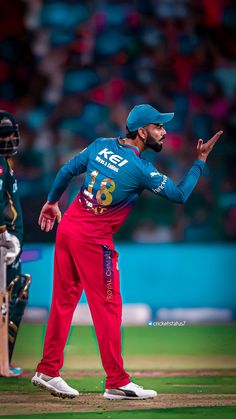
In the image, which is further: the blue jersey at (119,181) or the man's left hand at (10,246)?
the man's left hand at (10,246)

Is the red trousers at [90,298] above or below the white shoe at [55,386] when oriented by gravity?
above

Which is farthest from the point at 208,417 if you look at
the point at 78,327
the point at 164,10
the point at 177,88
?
the point at 164,10

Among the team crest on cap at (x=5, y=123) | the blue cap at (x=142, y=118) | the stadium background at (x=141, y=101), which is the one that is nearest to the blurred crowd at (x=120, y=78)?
the stadium background at (x=141, y=101)

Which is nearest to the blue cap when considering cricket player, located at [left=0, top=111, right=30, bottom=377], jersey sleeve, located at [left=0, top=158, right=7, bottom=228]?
jersey sleeve, located at [left=0, top=158, right=7, bottom=228]

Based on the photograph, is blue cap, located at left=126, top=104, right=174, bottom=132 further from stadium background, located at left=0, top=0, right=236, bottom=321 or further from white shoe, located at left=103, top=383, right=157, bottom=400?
stadium background, located at left=0, top=0, right=236, bottom=321

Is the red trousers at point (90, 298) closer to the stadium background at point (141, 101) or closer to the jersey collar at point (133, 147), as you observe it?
the jersey collar at point (133, 147)

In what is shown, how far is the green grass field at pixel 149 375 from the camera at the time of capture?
591 centimetres

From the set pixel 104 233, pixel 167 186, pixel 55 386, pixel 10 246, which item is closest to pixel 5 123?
pixel 10 246

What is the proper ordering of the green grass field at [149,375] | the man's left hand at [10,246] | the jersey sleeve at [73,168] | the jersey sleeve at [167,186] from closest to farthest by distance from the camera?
the green grass field at [149,375] < the jersey sleeve at [167,186] < the jersey sleeve at [73,168] < the man's left hand at [10,246]

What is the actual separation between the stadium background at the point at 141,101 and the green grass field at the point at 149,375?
71 cm

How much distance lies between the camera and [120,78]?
13086mm

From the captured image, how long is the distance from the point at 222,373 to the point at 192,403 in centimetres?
161

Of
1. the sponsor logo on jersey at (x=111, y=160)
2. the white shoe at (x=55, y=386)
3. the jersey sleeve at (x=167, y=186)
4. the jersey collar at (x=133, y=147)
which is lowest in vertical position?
the white shoe at (x=55, y=386)

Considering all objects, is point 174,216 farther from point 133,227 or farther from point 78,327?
point 78,327
